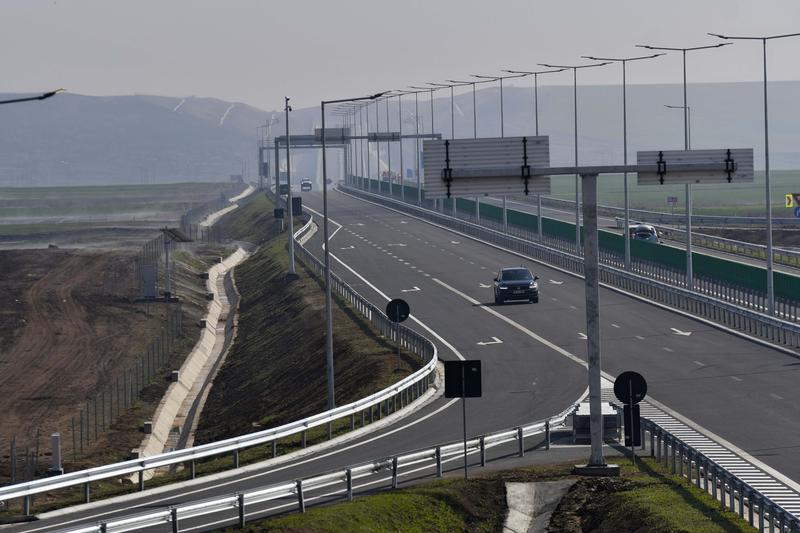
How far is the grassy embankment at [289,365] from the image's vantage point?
57.8 meters

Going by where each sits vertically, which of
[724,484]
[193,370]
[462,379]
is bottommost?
[193,370]

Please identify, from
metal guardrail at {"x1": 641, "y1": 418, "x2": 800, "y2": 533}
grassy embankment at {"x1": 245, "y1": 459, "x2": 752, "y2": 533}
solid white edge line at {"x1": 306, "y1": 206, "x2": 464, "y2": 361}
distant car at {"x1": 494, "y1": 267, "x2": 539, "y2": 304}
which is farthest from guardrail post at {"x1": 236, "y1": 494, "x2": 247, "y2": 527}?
distant car at {"x1": 494, "y1": 267, "x2": 539, "y2": 304}

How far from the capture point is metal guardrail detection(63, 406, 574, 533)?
2800 cm

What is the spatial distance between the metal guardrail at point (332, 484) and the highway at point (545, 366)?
2.62 meters

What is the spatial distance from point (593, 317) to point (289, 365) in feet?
123

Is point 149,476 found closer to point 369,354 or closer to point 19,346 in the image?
point 369,354

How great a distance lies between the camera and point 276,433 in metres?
42.4

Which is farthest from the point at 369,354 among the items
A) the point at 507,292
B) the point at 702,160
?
the point at 702,160

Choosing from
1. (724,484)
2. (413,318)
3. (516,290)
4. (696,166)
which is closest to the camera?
(724,484)

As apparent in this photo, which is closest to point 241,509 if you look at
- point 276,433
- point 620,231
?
point 276,433

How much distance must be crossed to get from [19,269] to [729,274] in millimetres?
73130

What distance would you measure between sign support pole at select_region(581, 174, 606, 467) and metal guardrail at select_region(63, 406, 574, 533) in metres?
3.90

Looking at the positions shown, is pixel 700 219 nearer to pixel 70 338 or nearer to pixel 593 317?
pixel 70 338

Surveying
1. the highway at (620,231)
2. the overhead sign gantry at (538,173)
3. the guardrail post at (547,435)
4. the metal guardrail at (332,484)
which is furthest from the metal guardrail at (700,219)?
the overhead sign gantry at (538,173)
